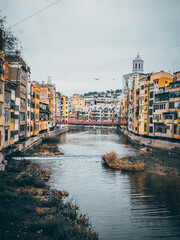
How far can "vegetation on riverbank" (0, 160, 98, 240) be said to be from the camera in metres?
13.2

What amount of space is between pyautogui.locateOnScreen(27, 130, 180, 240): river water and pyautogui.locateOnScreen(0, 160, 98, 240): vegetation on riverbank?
58.1 inches

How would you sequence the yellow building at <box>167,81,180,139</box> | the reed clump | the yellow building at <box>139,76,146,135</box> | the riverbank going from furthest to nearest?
the yellow building at <box>139,76,146,135</box> → the yellow building at <box>167,81,180,139</box> → the riverbank → the reed clump

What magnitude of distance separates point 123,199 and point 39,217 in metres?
9.13

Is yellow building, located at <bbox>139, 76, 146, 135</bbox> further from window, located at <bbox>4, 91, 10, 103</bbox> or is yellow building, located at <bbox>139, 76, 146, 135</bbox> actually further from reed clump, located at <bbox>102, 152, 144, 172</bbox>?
window, located at <bbox>4, 91, 10, 103</bbox>

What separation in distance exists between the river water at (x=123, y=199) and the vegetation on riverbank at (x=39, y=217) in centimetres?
147

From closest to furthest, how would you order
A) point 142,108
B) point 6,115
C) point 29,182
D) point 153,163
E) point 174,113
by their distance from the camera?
1. point 29,182
2. point 6,115
3. point 153,163
4. point 174,113
5. point 142,108

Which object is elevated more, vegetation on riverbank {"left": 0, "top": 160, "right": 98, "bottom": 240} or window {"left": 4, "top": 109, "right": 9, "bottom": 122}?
window {"left": 4, "top": 109, "right": 9, "bottom": 122}

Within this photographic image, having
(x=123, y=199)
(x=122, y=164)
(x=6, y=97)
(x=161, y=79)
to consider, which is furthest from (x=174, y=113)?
(x=6, y=97)

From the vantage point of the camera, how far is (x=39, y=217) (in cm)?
1559

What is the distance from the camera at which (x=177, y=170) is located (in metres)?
33.6

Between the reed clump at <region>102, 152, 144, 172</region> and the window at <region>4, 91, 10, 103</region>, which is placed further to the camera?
the window at <region>4, 91, 10, 103</region>

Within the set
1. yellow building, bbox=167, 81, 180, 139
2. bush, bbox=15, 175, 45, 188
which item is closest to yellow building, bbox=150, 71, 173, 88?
yellow building, bbox=167, 81, 180, 139

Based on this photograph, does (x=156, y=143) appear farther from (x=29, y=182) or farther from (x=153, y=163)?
(x=29, y=182)

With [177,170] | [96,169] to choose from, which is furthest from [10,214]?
[177,170]
